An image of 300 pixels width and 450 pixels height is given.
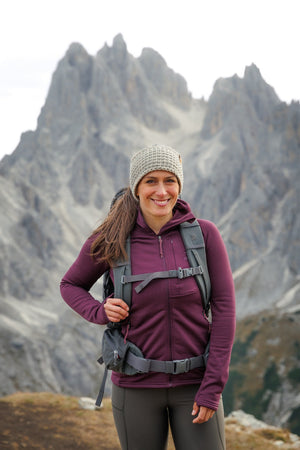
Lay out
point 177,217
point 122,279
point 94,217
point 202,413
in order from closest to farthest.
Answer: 1. point 202,413
2. point 122,279
3. point 177,217
4. point 94,217

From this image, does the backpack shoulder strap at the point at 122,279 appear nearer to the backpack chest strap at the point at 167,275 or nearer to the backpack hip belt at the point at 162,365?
the backpack chest strap at the point at 167,275

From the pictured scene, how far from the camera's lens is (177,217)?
423cm

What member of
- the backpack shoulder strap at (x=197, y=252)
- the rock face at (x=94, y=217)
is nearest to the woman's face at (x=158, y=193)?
the backpack shoulder strap at (x=197, y=252)

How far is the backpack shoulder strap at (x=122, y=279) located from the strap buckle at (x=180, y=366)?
2.19 ft

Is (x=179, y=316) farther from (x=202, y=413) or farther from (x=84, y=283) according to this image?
(x=84, y=283)

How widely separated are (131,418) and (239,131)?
189m

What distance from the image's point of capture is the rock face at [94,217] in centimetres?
11044

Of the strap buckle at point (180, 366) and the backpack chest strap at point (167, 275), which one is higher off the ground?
the backpack chest strap at point (167, 275)

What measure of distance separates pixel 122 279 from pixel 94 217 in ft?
584

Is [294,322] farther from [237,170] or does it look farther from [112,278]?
[112,278]

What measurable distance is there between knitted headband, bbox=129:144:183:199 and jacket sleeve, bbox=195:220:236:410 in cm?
62

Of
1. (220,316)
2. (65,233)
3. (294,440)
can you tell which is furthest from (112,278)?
(65,233)

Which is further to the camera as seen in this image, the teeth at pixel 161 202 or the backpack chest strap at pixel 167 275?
the teeth at pixel 161 202

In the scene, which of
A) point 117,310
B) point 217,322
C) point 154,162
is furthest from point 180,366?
point 154,162
